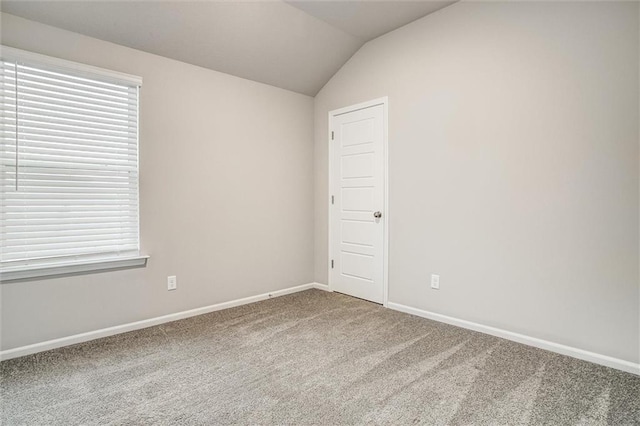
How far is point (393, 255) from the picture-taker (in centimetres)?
359

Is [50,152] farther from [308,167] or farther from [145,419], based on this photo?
[308,167]

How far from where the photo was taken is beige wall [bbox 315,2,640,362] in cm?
232

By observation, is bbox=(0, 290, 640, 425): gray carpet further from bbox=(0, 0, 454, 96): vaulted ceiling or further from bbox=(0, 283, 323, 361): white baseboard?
bbox=(0, 0, 454, 96): vaulted ceiling

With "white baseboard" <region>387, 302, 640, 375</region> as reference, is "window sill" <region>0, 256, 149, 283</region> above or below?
above

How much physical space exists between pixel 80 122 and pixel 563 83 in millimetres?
3559

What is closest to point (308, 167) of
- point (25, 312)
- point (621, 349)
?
point (25, 312)

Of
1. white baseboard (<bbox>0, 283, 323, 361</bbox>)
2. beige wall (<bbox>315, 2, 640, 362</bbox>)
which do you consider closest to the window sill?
white baseboard (<bbox>0, 283, 323, 361</bbox>)

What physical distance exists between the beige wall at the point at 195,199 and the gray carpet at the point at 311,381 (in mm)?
306

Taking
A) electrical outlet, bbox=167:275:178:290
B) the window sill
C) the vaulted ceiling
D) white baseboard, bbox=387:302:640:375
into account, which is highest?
the vaulted ceiling

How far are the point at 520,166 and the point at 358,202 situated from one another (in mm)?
1646

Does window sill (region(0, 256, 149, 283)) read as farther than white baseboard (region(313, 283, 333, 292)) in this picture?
No

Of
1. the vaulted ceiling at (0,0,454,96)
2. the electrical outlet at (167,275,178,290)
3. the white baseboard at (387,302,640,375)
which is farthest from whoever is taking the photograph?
the electrical outlet at (167,275,178,290)

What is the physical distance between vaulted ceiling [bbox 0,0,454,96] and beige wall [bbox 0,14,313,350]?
0.12 m

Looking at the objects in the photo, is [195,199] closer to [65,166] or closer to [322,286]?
[65,166]
